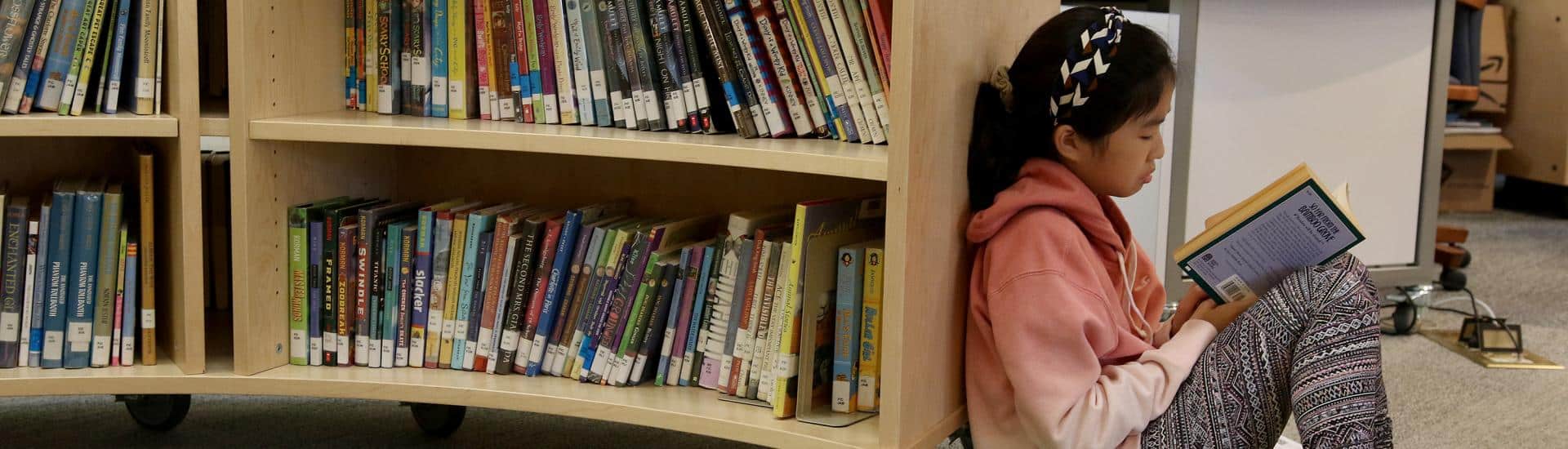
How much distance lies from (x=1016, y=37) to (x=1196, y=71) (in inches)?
45.7

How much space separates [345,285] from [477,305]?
0.51ft

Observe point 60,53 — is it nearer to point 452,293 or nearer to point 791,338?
point 452,293

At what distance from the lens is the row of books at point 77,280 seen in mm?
1533

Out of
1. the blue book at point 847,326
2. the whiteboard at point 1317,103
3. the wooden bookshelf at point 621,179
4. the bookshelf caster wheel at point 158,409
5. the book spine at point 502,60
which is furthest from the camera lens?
the whiteboard at point 1317,103

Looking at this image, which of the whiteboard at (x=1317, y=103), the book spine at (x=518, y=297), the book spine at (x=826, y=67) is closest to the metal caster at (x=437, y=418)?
the book spine at (x=518, y=297)

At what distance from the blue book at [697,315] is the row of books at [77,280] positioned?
2.04ft

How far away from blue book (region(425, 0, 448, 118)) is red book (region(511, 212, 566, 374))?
0.56 ft

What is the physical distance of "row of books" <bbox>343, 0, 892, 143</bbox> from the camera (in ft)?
4.30

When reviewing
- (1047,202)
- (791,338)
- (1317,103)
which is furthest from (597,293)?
(1317,103)

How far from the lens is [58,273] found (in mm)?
1542

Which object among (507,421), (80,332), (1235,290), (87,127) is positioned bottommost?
(507,421)

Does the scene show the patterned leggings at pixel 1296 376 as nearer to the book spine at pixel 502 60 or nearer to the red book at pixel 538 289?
the red book at pixel 538 289

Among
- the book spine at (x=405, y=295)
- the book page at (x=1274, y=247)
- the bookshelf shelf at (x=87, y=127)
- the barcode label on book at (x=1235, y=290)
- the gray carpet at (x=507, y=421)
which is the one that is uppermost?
the bookshelf shelf at (x=87, y=127)

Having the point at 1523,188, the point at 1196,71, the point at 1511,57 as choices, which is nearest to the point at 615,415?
the point at 1196,71
